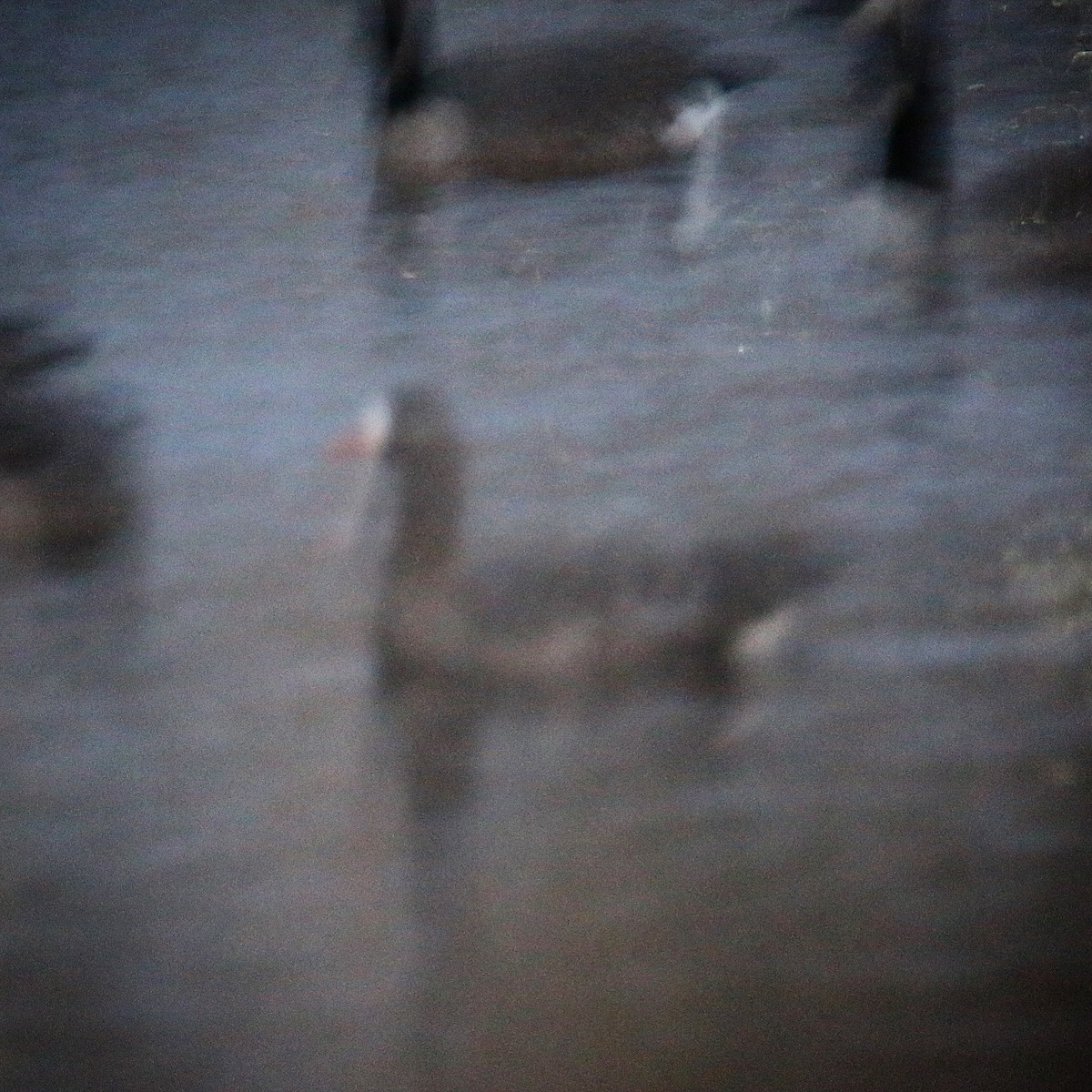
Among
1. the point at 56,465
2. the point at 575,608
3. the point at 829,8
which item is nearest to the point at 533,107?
the point at 829,8

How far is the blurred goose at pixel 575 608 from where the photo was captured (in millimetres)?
3053

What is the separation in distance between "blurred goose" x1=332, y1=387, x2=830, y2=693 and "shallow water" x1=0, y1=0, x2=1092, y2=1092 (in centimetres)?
7

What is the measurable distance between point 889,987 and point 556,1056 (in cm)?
39

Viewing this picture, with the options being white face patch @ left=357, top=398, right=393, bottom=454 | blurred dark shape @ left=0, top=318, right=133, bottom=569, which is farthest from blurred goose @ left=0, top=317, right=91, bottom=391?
white face patch @ left=357, top=398, right=393, bottom=454

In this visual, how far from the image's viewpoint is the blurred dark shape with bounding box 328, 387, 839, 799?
3.00m

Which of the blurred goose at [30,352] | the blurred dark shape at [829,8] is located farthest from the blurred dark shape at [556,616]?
the blurred dark shape at [829,8]

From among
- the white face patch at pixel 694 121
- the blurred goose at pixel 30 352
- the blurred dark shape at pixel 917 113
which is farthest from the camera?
the white face patch at pixel 694 121

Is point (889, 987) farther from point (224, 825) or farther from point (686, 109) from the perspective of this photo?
point (686, 109)

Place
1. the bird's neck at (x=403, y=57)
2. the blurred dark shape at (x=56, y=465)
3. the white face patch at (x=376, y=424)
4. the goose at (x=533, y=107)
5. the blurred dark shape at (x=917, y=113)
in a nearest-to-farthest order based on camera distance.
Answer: the blurred dark shape at (x=56, y=465) → the white face patch at (x=376, y=424) → the blurred dark shape at (x=917, y=113) → the goose at (x=533, y=107) → the bird's neck at (x=403, y=57)

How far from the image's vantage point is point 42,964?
7.85 feet

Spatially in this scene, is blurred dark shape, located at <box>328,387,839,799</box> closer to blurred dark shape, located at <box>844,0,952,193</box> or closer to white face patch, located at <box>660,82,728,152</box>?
blurred dark shape, located at <box>844,0,952,193</box>

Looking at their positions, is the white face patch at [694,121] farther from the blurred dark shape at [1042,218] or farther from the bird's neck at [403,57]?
the blurred dark shape at [1042,218]

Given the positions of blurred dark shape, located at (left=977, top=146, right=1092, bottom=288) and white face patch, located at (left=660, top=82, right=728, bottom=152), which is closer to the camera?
blurred dark shape, located at (left=977, top=146, right=1092, bottom=288)

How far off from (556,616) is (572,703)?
11.7 inches
